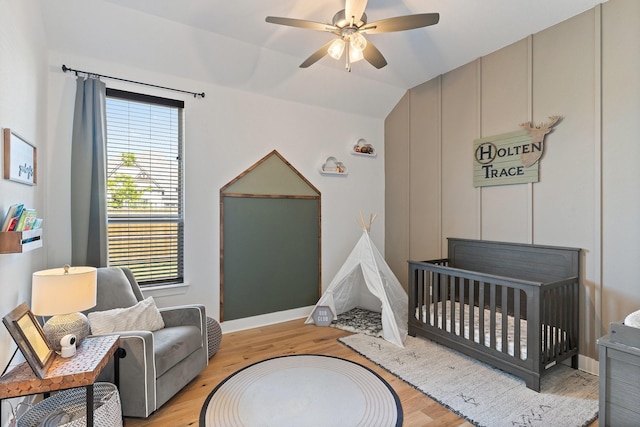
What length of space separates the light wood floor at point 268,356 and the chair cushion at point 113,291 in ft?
2.68

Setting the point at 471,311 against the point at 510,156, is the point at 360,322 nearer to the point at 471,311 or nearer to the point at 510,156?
the point at 471,311

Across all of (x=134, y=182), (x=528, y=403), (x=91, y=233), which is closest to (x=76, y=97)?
(x=134, y=182)

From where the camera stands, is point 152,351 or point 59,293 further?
point 152,351

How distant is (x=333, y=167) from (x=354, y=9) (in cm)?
233

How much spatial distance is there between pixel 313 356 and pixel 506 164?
2610mm

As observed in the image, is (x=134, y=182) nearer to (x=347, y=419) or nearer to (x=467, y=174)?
(x=347, y=419)

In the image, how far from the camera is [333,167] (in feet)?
14.2

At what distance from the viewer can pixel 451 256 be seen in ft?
12.2

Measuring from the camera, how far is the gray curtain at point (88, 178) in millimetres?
2715

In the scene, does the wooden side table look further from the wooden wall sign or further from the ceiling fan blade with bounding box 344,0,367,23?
the wooden wall sign

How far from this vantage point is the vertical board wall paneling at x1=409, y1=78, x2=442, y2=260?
394 cm

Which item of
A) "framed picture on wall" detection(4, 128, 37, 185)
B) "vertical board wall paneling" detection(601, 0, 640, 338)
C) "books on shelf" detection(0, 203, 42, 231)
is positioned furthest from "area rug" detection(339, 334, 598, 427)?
"framed picture on wall" detection(4, 128, 37, 185)

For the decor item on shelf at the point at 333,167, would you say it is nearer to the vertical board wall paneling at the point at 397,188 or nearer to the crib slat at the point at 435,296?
the vertical board wall paneling at the point at 397,188

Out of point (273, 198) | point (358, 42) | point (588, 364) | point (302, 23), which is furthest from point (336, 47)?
point (588, 364)
